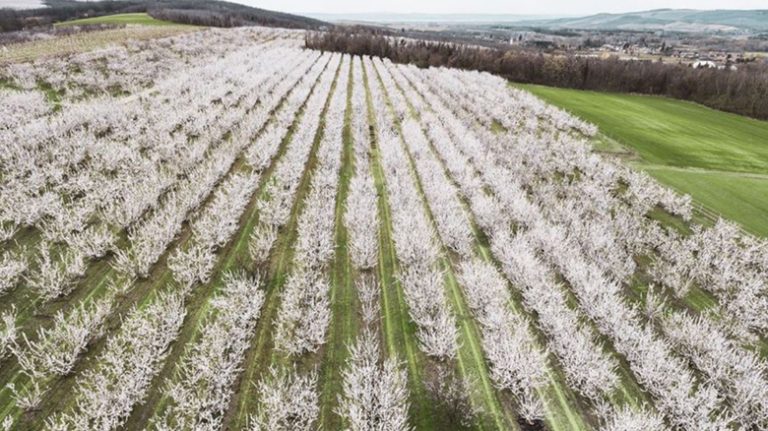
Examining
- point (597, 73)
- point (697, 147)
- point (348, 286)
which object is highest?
point (597, 73)

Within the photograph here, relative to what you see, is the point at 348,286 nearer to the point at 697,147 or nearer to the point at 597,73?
the point at 697,147

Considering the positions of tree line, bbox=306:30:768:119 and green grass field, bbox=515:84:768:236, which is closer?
green grass field, bbox=515:84:768:236

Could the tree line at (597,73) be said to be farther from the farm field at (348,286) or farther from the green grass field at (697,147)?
the farm field at (348,286)

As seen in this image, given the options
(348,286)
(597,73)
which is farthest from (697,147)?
(597,73)

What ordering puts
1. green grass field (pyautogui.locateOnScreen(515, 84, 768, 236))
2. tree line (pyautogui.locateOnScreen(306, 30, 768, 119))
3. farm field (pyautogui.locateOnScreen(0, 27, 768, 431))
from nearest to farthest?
farm field (pyautogui.locateOnScreen(0, 27, 768, 431)) → green grass field (pyautogui.locateOnScreen(515, 84, 768, 236)) → tree line (pyautogui.locateOnScreen(306, 30, 768, 119))

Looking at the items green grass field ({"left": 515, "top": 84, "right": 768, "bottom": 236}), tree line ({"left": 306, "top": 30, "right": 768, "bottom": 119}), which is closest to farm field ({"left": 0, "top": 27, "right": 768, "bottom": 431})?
green grass field ({"left": 515, "top": 84, "right": 768, "bottom": 236})

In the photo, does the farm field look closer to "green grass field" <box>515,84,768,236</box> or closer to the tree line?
"green grass field" <box>515,84,768,236</box>

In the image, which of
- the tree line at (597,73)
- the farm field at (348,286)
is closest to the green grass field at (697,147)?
the farm field at (348,286)
